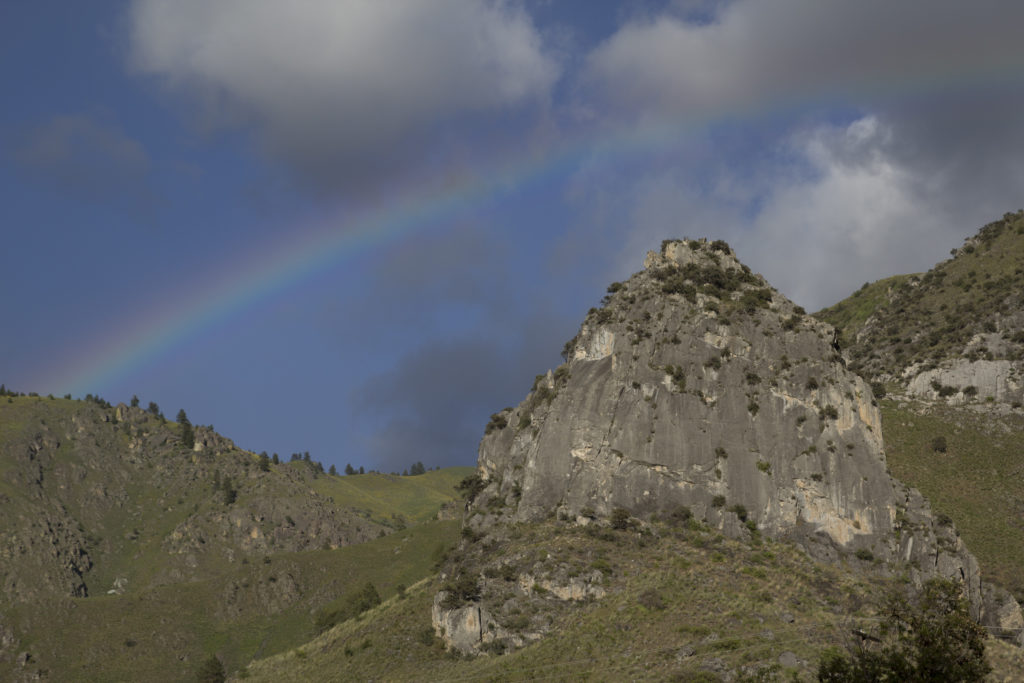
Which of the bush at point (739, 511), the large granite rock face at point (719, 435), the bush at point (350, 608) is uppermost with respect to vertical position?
the large granite rock face at point (719, 435)

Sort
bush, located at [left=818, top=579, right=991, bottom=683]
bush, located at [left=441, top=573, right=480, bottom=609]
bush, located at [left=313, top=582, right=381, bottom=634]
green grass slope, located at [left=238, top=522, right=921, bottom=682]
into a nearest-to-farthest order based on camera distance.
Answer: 1. bush, located at [left=818, top=579, right=991, bottom=683]
2. green grass slope, located at [left=238, top=522, right=921, bottom=682]
3. bush, located at [left=441, top=573, right=480, bottom=609]
4. bush, located at [left=313, top=582, right=381, bottom=634]

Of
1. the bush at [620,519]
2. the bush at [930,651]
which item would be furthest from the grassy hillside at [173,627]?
the bush at [930,651]

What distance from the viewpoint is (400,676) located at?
10169 centimetres

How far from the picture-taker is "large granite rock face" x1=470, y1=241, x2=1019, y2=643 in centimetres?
11150

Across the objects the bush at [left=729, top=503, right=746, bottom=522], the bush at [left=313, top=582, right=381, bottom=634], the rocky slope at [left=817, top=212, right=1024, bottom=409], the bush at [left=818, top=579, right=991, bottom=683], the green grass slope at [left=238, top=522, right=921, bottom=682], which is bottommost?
the bush at [left=818, top=579, right=991, bottom=683]

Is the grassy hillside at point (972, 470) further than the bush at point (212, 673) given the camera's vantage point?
No

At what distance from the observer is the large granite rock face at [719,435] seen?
112m

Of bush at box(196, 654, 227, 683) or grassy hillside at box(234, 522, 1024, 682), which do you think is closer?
grassy hillside at box(234, 522, 1024, 682)

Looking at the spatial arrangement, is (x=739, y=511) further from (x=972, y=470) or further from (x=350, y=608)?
(x=350, y=608)

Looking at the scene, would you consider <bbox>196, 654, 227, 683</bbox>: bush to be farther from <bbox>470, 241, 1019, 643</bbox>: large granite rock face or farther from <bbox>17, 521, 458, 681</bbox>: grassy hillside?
<bbox>470, 241, 1019, 643</bbox>: large granite rock face

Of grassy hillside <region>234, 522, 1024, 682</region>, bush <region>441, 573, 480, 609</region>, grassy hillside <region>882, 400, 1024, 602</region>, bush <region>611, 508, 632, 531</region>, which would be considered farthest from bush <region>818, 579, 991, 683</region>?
grassy hillside <region>882, 400, 1024, 602</region>

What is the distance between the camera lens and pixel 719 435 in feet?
396

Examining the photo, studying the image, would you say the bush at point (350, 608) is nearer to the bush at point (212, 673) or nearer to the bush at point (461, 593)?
the bush at point (212, 673)

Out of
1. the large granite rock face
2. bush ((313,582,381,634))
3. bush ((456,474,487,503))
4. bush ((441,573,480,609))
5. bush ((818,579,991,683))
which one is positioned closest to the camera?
bush ((818,579,991,683))
